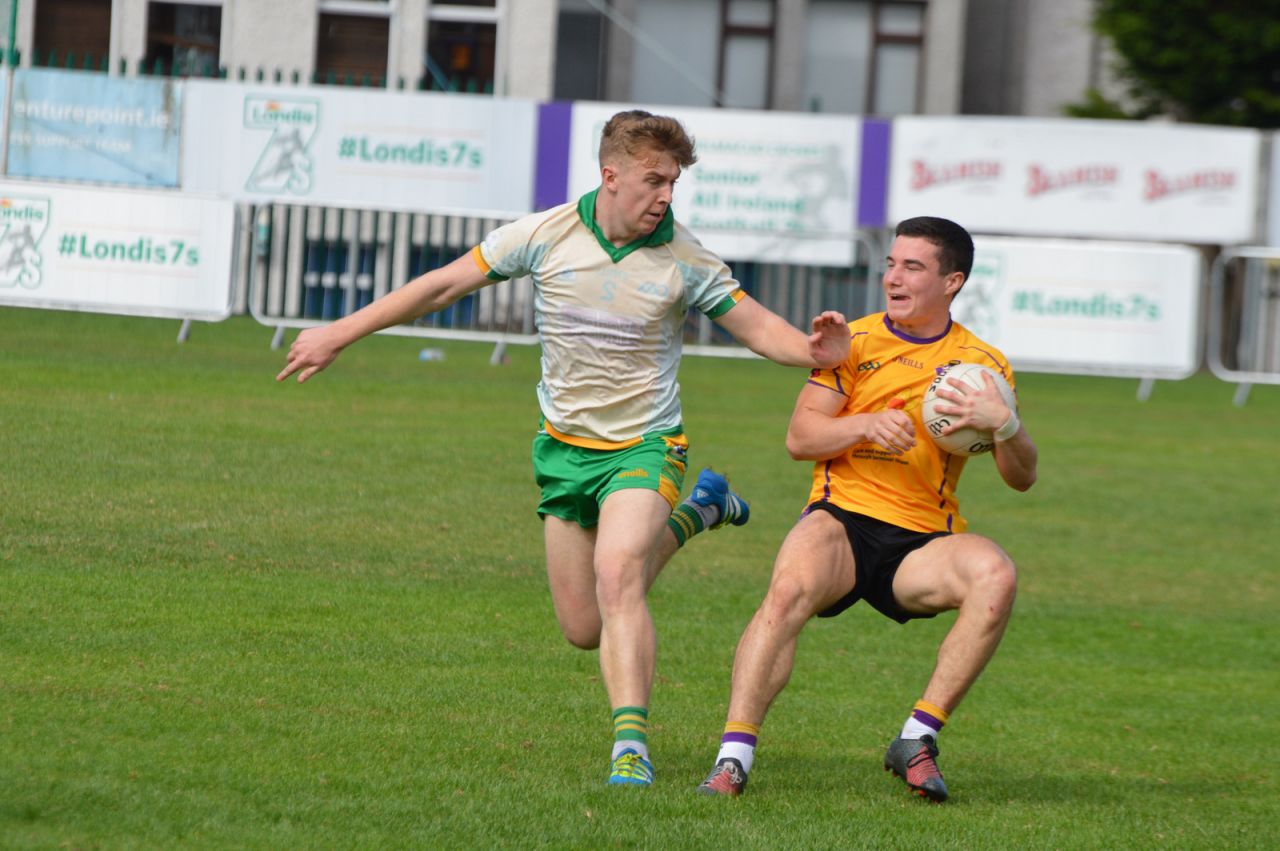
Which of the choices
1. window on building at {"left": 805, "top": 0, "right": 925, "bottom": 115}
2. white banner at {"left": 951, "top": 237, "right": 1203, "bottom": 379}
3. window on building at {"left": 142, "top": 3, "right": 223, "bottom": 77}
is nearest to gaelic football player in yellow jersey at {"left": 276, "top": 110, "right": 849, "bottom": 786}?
white banner at {"left": 951, "top": 237, "right": 1203, "bottom": 379}

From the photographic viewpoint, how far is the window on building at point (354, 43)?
2825 centimetres

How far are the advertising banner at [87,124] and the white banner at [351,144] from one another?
1.36 feet

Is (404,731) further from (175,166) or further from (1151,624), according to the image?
(175,166)

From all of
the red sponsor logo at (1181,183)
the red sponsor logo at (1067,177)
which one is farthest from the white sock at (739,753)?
the red sponsor logo at (1181,183)

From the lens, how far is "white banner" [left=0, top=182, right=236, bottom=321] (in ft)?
56.7

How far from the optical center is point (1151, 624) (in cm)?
1046

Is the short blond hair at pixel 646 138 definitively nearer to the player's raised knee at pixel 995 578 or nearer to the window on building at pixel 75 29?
the player's raised knee at pixel 995 578

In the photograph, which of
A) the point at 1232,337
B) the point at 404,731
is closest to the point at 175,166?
the point at 1232,337

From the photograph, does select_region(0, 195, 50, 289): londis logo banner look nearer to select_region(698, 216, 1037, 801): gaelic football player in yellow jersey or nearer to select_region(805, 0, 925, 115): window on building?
select_region(698, 216, 1037, 801): gaelic football player in yellow jersey

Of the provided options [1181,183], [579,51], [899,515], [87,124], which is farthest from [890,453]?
[579,51]

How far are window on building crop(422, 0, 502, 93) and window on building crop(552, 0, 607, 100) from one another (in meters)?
3.76

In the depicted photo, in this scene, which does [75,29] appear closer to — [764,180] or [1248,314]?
[764,180]

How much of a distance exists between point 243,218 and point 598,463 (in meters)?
13.0

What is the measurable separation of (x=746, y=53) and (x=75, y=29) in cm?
1192
